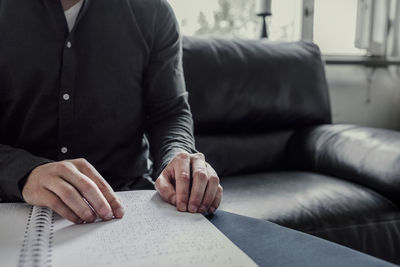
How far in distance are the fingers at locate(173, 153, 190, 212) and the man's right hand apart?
3.6 inches

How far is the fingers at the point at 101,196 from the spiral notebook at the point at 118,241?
0.04ft

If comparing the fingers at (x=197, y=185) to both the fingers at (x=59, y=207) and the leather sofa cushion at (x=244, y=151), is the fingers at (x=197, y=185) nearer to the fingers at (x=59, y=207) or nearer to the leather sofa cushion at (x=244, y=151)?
the fingers at (x=59, y=207)

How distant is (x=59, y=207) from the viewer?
56cm

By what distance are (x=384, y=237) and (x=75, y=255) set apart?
96 centimetres

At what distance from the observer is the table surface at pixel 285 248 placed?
19.3 inches

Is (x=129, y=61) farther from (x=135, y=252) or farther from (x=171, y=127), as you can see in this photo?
(x=135, y=252)

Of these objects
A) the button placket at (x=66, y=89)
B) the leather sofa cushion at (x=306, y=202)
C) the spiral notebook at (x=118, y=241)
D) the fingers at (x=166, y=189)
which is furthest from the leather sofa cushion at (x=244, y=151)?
the spiral notebook at (x=118, y=241)

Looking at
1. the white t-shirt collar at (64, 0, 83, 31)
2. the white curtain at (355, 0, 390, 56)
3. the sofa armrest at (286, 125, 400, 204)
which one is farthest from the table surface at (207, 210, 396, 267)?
the white curtain at (355, 0, 390, 56)

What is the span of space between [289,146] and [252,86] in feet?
0.97

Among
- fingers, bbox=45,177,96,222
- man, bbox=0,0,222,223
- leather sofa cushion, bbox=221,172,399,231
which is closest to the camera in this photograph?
fingers, bbox=45,177,96,222

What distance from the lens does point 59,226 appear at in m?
0.54

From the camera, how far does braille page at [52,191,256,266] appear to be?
0.44m

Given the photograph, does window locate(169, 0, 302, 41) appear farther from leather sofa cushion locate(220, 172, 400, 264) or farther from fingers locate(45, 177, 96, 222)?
fingers locate(45, 177, 96, 222)

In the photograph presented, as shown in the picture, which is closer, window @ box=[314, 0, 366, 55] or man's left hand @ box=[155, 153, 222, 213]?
man's left hand @ box=[155, 153, 222, 213]
